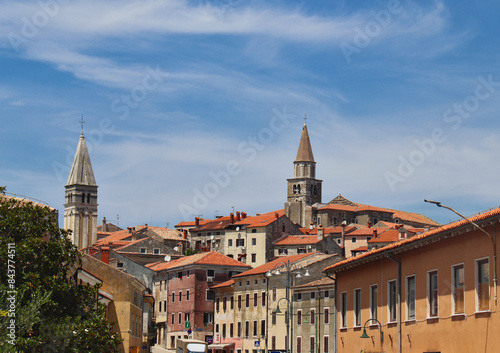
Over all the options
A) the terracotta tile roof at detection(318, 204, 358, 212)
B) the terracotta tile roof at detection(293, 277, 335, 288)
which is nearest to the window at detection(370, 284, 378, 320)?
the terracotta tile roof at detection(293, 277, 335, 288)

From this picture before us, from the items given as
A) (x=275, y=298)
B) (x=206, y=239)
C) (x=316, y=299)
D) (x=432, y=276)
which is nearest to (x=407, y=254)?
(x=432, y=276)

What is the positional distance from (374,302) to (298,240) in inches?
3958

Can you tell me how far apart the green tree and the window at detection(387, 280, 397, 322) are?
1126 centimetres

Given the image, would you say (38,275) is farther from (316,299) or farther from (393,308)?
(316,299)

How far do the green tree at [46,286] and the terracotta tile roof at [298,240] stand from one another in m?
97.6

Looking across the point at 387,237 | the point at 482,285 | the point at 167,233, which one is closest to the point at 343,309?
the point at 482,285

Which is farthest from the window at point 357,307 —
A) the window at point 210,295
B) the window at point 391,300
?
the window at point 210,295

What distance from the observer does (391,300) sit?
114ft

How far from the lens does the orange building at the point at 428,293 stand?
2683cm

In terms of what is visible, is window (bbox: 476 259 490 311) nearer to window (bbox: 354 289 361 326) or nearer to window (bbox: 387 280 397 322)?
window (bbox: 387 280 397 322)

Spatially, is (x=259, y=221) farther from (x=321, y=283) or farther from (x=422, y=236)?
(x=422, y=236)

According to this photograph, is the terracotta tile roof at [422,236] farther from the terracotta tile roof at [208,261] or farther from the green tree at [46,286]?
the terracotta tile roof at [208,261]

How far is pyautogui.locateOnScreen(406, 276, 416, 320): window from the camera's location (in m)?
32.6

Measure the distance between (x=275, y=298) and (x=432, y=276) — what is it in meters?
55.7
